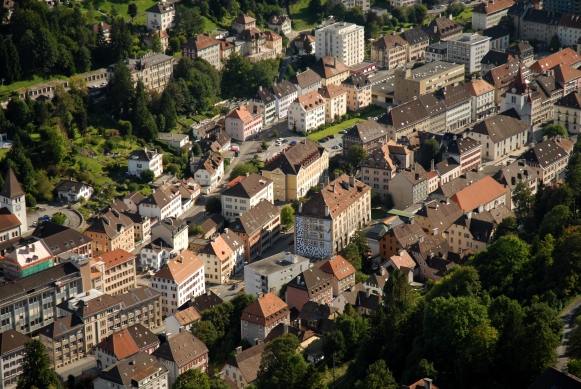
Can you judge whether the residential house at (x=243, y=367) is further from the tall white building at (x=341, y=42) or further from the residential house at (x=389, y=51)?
the residential house at (x=389, y=51)

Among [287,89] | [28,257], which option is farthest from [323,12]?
[28,257]

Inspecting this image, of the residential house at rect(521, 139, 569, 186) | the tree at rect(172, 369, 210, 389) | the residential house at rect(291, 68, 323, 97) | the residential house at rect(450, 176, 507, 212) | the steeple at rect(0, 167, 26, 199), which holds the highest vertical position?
the tree at rect(172, 369, 210, 389)

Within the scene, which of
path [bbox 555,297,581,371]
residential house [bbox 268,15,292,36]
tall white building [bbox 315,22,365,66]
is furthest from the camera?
residential house [bbox 268,15,292,36]

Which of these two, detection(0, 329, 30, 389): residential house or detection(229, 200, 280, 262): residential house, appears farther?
detection(229, 200, 280, 262): residential house

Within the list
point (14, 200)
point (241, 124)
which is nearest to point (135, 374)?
point (14, 200)

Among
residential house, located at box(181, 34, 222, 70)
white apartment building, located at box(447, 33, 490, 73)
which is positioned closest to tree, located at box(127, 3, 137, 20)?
residential house, located at box(181, 34, 222, 70)

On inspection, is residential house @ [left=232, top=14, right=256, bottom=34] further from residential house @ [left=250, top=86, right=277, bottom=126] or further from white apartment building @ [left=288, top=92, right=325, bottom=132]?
white apartment building @ [left=288, top=92, right=325, bottom=132]
